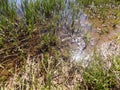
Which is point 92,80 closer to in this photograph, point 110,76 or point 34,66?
point 110,76

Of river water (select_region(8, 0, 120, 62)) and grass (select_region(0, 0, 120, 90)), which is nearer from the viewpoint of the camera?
grass (select_region(0, 0, 120, 90))

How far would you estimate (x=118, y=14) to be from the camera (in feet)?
15.7

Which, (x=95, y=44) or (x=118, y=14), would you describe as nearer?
(x=95, y=44)

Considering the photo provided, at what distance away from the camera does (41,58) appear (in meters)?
3.63

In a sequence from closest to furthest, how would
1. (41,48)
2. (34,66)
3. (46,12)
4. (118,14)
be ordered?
(34,66), (41,48), (46,12), (118,14)

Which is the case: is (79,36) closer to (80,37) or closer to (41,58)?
(80,37)

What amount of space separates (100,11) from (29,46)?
179cm

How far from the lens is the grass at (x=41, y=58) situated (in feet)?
10.0

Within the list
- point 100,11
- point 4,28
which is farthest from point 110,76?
point 100,11

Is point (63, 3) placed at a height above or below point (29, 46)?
above

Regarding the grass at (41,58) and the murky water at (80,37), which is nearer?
the grass at (41,58)

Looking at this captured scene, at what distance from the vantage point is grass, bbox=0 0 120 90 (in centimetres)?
305

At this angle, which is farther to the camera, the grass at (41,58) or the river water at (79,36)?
the river water at (79,36)

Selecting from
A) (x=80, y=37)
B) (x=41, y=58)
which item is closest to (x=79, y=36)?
(x=80, y=37)
